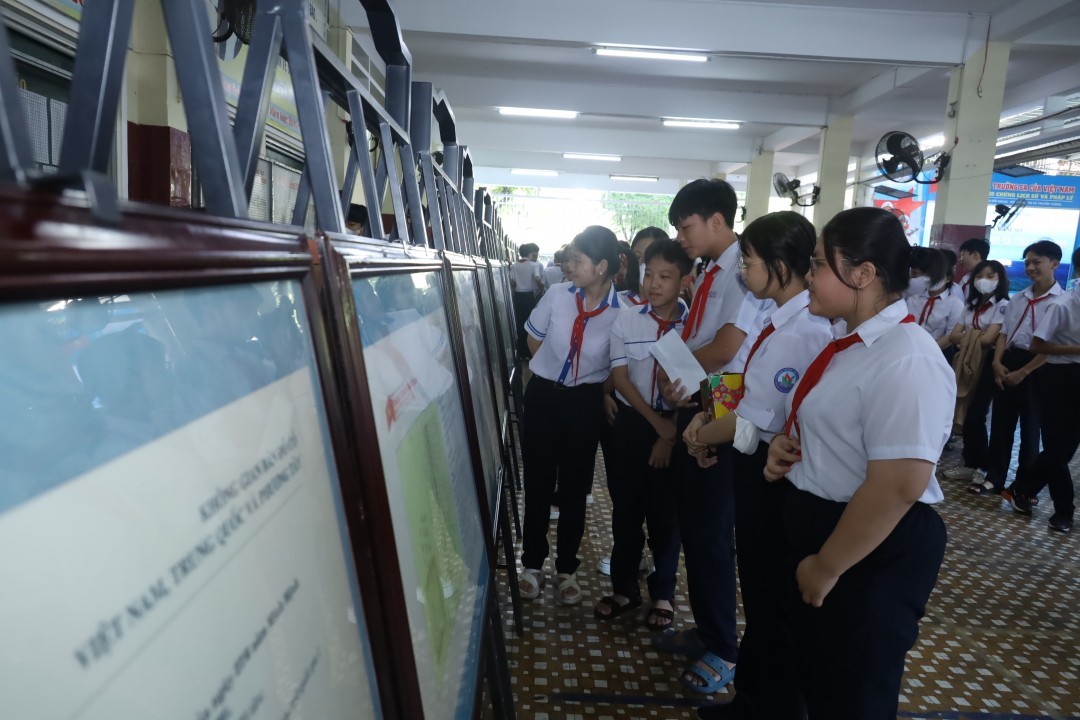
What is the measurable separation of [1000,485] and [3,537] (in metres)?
5.03

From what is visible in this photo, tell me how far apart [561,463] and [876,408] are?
4.86 ft

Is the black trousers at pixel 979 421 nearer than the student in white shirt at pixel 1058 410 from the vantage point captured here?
No

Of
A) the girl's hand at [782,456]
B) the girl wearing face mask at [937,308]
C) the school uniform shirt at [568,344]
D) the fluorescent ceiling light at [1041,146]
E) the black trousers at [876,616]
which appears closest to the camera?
the black trousers at [876,616]

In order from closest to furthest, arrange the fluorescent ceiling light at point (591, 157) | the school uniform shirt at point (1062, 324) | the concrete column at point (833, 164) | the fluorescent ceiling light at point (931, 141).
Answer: the school uniform shirt at point (1062, 324)
the concrete column at point (833, 164)
the fluorescent ceiling light at point (931, 141)
the fluorescent ceiling light at point (591, 157)

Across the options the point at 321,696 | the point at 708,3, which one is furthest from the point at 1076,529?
the point at 708,3

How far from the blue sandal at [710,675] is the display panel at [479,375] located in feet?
2.77

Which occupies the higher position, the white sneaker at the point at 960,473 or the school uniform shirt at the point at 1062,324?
the school uniform shirt at the point at 1062,324

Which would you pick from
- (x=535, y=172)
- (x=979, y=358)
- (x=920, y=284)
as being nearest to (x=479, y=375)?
(x=920, y=284)

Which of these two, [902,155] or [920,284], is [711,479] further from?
[902,155]

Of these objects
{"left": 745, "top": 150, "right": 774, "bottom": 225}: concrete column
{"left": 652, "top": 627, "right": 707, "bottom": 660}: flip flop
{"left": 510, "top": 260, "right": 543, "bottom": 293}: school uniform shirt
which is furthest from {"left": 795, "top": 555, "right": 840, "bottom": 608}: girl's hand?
{"left": 745, "top": 150, "right": 774, "bottom": 225}: concrete column

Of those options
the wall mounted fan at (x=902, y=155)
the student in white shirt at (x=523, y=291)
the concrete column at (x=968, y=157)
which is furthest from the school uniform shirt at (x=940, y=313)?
the student in white shirt at (x=523, y=291)

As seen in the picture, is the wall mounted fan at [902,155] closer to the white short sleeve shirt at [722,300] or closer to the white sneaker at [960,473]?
the white sneaker at [960,473]

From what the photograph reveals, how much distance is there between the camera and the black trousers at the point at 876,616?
4.33ft

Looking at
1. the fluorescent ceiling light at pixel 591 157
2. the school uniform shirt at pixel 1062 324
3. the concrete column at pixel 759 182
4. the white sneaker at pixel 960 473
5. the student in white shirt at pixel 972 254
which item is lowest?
the white sneaker at pixel 960 473
